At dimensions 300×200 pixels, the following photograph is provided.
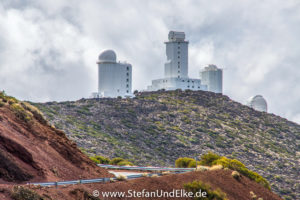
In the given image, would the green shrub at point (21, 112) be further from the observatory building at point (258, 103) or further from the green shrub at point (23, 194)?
the observatory building at point (258, 103)

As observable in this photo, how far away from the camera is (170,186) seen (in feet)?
68.2

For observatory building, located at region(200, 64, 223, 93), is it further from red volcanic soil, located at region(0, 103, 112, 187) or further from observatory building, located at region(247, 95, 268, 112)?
red volcanic soil, located at region(0, 103, 112, 187)

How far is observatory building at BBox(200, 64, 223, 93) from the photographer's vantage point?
91625mm

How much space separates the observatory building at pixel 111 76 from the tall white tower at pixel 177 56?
828cm

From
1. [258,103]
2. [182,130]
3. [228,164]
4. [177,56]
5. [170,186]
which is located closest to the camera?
[170,186]

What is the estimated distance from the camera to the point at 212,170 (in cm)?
2531

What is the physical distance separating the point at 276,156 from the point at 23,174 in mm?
54696

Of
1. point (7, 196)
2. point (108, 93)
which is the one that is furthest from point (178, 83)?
point (7, 196)

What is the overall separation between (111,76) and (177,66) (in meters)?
11.9

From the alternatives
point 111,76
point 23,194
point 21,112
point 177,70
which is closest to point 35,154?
point 21,112

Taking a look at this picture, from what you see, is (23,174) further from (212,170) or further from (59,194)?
(212,170)

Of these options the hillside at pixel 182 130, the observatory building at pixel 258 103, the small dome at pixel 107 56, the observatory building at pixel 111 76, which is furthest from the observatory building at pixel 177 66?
the small dome at pixel 107 56

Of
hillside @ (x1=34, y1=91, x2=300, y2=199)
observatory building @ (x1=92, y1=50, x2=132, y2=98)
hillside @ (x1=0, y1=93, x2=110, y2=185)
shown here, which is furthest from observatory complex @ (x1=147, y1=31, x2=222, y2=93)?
hillside @ (x1=0, y1=93, x2=110, y2=185)

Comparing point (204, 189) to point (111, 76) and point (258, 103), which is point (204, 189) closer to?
point (111, 76)
